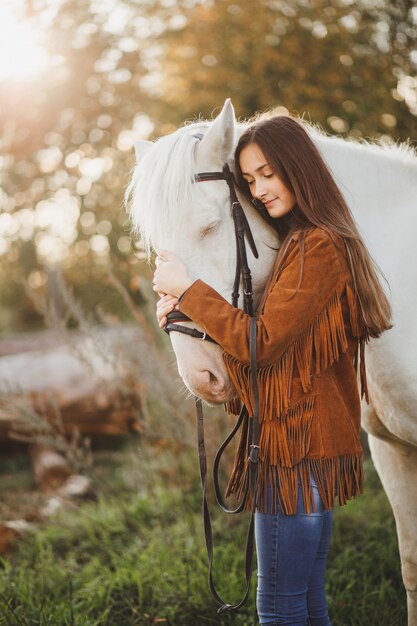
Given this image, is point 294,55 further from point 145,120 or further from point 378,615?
point 378,615

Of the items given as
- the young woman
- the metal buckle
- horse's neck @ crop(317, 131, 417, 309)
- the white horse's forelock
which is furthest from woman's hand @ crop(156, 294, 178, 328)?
horse's neck @ crop(317, 131, 417, 309)

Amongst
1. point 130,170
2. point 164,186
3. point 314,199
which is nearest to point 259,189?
point 314,199

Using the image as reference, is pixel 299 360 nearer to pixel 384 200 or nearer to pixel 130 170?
pixel 384 200

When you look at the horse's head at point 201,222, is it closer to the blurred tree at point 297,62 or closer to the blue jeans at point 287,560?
the blue jeans at point 287,560

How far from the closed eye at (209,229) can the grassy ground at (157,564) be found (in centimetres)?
175

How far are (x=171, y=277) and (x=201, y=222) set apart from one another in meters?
0.20

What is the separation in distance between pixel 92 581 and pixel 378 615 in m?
1.43

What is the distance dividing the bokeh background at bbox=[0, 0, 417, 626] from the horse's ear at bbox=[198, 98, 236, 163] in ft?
3.80

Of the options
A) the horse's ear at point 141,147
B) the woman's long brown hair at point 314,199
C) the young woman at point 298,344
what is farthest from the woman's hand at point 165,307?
the horse's ear at point 141,147

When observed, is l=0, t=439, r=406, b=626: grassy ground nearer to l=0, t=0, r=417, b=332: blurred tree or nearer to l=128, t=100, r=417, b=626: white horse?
l=128, t=100, r=417, b=626: white horse

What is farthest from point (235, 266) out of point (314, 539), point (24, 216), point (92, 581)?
point (24, 216)

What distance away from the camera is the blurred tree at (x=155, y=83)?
18.2 feet

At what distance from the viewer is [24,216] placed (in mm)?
8750

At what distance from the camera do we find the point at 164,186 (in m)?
1.79
